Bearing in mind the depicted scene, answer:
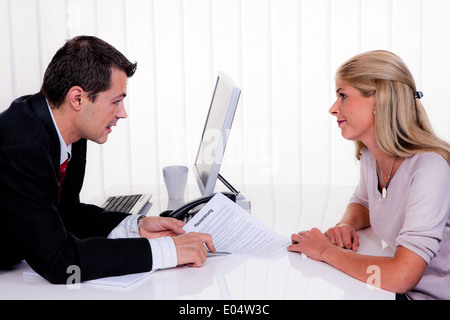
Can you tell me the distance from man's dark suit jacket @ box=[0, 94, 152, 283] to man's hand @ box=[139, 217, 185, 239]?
0.20 m

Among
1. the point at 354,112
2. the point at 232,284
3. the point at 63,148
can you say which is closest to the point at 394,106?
the point at 354,112

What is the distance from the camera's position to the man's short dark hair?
141 centimetres

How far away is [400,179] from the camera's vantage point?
59.1 inches

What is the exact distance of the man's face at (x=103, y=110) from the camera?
1.47 m

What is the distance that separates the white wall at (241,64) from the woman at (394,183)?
161 cm

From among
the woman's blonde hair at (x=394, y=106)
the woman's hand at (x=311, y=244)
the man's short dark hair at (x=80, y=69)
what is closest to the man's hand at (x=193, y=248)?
the woman's hand at (x=311, y=244)

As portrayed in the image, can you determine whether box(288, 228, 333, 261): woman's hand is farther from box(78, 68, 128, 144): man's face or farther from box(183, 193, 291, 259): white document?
box(78, 68, 128, 144): man's face

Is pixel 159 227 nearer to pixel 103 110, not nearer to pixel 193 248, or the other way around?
pixel 193 248

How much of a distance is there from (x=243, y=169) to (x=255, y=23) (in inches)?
34.4

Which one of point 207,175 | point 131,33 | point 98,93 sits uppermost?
point 131,33

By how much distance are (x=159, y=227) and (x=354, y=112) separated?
2.15 feet
